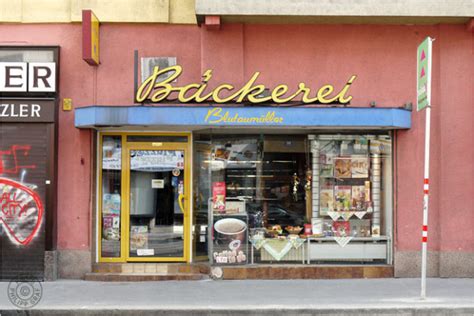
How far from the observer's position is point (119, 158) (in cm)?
1121

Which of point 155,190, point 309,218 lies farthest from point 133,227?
point 309,218

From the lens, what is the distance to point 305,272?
35.3ft

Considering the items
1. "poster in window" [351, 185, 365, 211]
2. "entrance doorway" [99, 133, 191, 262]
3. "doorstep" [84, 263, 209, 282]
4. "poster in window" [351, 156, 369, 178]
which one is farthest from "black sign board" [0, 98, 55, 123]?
"poster in window" [351, 185, 365, 211]

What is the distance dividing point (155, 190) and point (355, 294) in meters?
4.32

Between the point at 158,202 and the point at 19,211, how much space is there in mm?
2562

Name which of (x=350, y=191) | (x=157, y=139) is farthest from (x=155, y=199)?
(x=350, y=191)

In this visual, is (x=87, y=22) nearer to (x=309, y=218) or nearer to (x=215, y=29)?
(x=215, y=29)

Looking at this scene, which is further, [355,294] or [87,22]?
[87,22]

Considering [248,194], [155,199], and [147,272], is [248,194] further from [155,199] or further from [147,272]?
[147,272]

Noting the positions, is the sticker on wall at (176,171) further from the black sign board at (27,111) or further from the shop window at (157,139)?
the black sign board at (27,111)

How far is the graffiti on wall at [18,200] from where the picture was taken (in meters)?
10.6

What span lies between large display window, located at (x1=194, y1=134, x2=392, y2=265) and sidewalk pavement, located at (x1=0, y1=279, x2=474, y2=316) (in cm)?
112

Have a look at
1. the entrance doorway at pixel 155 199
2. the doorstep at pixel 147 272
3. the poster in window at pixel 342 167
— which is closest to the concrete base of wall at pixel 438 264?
the poster in window at pixel 342 167

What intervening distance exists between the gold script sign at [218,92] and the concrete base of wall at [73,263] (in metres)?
3.14
